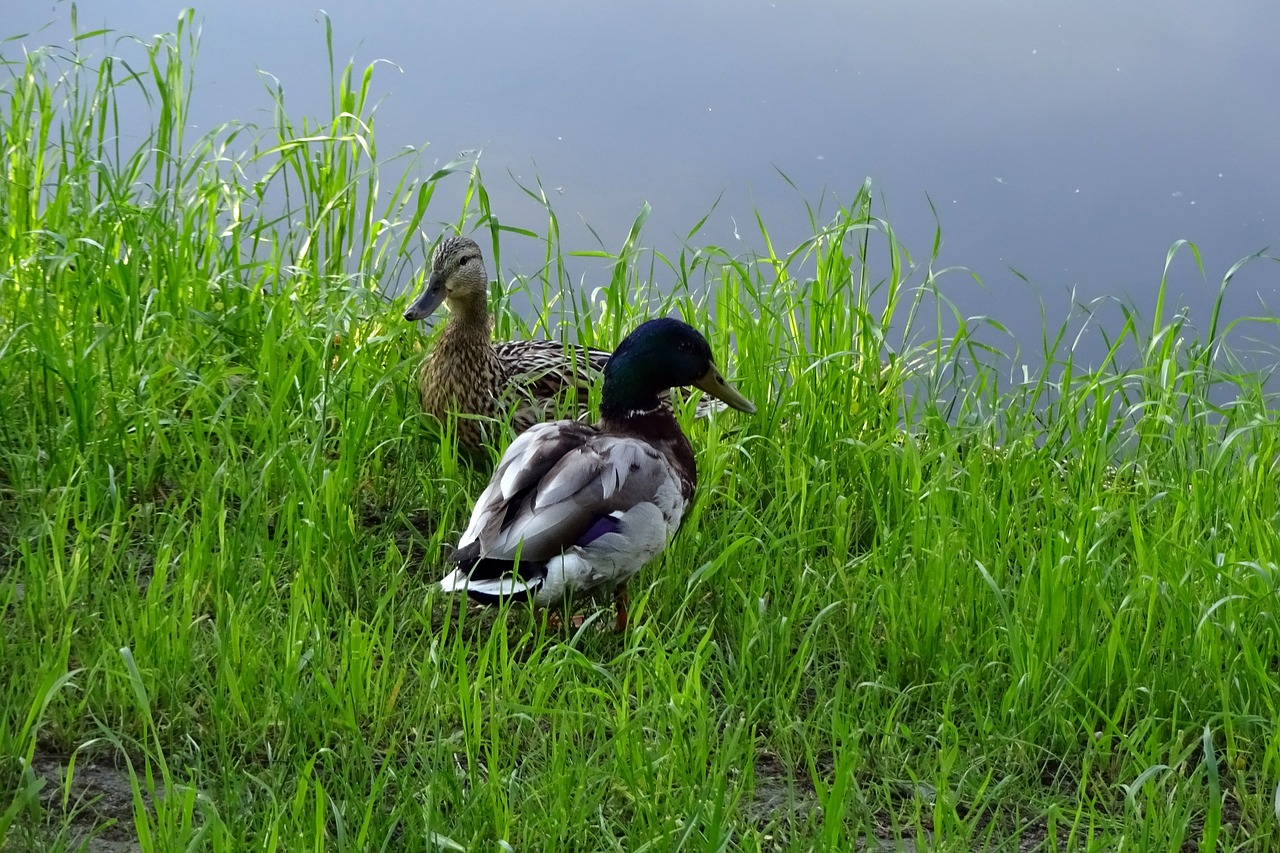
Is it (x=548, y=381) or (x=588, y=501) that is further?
(x=548, y=381)

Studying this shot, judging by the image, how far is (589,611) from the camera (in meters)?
3.27

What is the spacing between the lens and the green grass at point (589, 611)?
2484 mm

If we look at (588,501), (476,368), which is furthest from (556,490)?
(476,368)

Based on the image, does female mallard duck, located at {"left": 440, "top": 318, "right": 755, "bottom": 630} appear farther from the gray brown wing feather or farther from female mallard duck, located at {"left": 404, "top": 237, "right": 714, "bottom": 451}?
female mallard duck, located at {"left": 404, "top": 237, "right": 714, "bottom": 451}

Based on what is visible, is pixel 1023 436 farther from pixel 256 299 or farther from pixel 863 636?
pixel 256 299

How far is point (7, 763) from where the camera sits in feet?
7.86

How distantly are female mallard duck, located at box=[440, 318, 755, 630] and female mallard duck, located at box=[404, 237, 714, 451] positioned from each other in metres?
0.41

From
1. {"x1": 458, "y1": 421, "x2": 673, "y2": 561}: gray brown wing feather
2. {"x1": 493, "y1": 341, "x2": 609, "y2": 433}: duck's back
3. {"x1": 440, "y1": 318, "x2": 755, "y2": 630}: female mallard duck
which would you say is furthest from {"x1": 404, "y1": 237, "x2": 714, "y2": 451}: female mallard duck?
{"x1": 458, "y1": 421, "x2": 673, "y2": 561}: gray brown wing feather

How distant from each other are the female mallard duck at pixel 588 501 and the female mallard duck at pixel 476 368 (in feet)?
1.33

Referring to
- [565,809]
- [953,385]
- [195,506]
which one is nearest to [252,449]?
[195,506]

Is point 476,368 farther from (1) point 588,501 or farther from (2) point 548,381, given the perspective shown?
(1) point 588,501

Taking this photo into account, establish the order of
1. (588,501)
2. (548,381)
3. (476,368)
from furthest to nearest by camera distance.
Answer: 1. (548,381)
2. (476,368)
3. (588,501)

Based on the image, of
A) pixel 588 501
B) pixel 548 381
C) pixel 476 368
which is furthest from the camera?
pixel 548 381

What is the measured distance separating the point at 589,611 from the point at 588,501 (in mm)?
358
